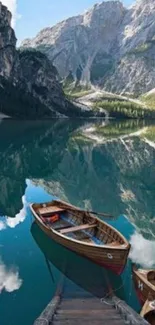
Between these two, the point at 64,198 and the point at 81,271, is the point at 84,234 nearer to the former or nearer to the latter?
the point at 81,271

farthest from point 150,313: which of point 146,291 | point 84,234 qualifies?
point 84,234

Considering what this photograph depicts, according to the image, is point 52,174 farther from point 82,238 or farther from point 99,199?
point 82,238

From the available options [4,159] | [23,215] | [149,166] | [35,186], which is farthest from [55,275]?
[149,166]

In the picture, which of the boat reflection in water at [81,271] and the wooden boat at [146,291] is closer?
the wooden boat at [146,291]

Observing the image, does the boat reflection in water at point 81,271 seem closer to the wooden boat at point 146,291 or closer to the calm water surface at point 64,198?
the calm water surface at point 64,198

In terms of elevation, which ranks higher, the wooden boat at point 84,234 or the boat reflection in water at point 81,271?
the wooden boat at point 84,234

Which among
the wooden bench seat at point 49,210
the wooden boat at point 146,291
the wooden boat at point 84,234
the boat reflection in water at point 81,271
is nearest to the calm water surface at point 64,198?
the boat reflection in water at point 81,271
